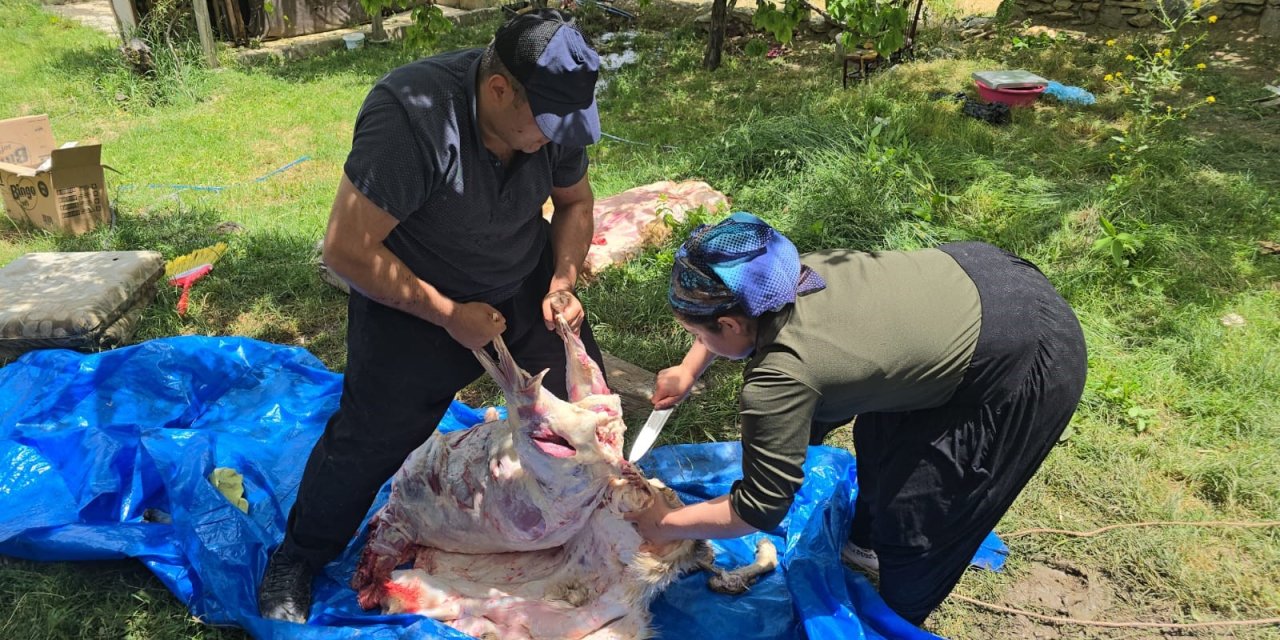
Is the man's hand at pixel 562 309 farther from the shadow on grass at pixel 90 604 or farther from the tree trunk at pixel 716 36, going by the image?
the tree trunk at pixel 716 36

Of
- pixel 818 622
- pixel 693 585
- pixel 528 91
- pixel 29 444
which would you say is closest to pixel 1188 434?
pixel 818 622

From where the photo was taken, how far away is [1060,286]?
4207 mm

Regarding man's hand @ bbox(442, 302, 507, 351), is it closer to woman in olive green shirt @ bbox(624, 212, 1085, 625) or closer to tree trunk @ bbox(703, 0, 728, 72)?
woman in olive green shirt @ bbox(624, 212, 1085, 625)

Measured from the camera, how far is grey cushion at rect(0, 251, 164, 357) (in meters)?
3.60

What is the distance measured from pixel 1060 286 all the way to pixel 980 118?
293 centimetres

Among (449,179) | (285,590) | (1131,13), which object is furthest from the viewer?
(1131,13)

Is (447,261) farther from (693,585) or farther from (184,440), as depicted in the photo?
(184,440)

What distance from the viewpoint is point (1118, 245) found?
4176mm

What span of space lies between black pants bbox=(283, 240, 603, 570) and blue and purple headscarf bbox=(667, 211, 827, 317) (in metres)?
0.86

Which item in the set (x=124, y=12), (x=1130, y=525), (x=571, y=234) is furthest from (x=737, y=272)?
(x=124, y=12)

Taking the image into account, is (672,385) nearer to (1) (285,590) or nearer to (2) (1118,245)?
(1) (285,590)

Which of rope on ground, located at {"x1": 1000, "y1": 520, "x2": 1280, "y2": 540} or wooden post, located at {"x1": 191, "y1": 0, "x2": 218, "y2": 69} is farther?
wooden post, located at {"x1": 191, "y1": 0, "x2": 218, "y2": 69}

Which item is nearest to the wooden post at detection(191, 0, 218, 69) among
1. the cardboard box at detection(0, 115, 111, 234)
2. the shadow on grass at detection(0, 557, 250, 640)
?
the cardboard box at detection(0, 115, 111, 234)

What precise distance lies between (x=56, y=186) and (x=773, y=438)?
17.8ft
